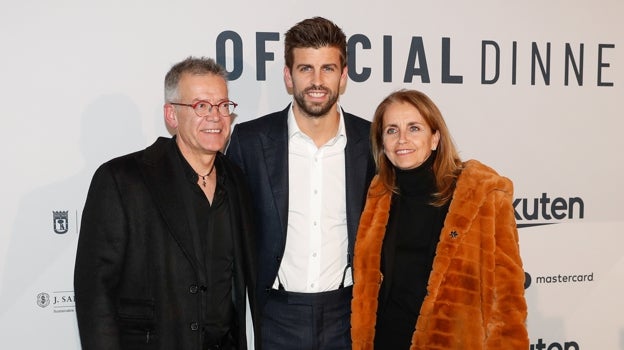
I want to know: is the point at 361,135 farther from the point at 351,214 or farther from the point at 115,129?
the point at 115,129

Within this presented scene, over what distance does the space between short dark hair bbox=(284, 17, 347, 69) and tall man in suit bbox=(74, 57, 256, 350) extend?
1.40 ft

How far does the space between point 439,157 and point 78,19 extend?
2.04 m

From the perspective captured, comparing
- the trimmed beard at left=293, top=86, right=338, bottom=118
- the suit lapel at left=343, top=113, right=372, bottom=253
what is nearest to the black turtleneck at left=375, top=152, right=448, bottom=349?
the suit lapel at left=343, top=113, right=372, bottom=253

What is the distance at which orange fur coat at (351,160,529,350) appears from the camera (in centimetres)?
211

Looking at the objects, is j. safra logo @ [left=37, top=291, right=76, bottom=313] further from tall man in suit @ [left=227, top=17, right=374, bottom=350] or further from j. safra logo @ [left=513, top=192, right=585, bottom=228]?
j. safra logo @ [left=513, top=192, right=585, bottom=228]

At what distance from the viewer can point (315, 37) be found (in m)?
2.56

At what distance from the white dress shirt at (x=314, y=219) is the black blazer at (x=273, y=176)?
5 centimetres

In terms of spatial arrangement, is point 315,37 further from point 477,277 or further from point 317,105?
point 477,277

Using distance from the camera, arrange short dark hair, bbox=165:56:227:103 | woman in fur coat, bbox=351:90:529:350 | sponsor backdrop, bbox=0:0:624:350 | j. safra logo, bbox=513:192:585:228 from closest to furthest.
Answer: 1. woman in fur coat, bbox=351:90:529:350
2. short dark hair, bbox=165:56:227:103
3. sponsor backdrop, bbox=0:0:624:350
4. j. safra logo, bbox=513:192:585:228

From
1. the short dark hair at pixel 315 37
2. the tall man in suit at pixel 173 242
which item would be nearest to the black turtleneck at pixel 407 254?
the tall man in suit at pixel 173 242

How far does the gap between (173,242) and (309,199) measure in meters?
0.72

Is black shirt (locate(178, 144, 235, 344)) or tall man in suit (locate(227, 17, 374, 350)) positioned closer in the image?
black shirt (locate(178, 144, 235, 344))

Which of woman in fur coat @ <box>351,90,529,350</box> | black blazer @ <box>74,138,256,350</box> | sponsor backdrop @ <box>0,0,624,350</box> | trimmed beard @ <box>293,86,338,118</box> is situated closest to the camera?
black blazer @ <box>74,138,256,350</box>

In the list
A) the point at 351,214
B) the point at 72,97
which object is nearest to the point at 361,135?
the point at 351,214
